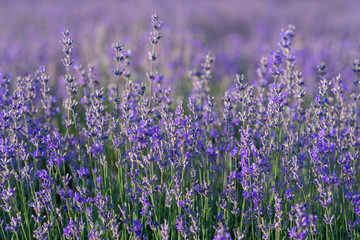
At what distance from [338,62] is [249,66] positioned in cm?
153

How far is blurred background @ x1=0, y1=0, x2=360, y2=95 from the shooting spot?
680 centimetres

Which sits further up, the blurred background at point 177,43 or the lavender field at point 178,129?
the blurred background at point 177,43

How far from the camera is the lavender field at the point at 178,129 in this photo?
8.31 ft

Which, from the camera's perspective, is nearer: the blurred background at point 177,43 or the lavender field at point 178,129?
the lavender field at point 178,129

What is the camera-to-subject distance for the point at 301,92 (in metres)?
2.86

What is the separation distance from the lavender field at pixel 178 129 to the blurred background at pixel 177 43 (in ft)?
0.16

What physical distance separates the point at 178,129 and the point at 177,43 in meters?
5.01

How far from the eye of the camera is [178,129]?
9.39 feet

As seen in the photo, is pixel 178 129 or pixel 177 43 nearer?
pixel 178 129

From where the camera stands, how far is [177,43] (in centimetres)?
768

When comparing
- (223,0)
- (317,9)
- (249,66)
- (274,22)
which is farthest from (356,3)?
(249,66)

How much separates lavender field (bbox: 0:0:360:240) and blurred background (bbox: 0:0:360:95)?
0.05 m

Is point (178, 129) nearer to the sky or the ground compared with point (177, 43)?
nearer to the ground

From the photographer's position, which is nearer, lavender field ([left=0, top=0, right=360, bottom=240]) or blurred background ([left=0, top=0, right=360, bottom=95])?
lavender field ([left=0, top=0, right=360, bottom=240])
